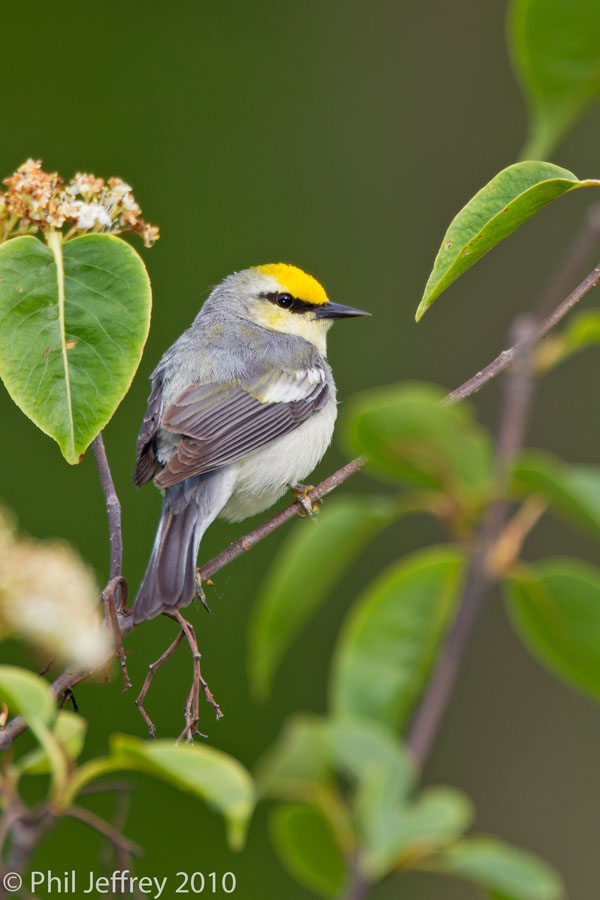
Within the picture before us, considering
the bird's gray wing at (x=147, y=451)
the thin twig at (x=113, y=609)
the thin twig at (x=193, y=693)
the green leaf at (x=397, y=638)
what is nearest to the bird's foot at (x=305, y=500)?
the bird's gray wing at (x=147, y=451)

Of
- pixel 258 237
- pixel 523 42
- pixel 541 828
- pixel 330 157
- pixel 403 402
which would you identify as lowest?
pixel 541 828

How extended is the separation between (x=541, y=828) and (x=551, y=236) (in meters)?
2.65

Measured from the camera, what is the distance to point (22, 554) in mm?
734

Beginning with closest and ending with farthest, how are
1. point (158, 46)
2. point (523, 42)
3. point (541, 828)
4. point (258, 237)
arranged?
1. point (523, 42)
2. point (541, 828)
3. point (258, 237)
4. point (158, 46)

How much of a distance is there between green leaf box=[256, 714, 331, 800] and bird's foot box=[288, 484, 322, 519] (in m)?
1.62

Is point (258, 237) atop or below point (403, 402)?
below

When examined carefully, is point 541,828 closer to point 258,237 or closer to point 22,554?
point 258,237

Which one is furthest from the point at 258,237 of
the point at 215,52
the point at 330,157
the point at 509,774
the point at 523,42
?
the point at 523,42

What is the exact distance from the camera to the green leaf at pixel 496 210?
85 cm

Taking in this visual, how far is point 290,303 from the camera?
9.86 ft

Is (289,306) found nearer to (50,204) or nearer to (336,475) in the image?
(336,475)

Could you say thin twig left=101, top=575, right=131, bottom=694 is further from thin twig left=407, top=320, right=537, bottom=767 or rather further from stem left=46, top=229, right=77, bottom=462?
thin twig left=407, top=320, right=537, bottom=767

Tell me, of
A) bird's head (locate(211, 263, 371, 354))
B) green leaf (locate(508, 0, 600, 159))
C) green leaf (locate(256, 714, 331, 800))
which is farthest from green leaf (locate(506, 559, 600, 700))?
bird's head (locate(211, 263, 371, 354))

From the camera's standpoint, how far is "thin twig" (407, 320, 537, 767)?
0.55 metres
